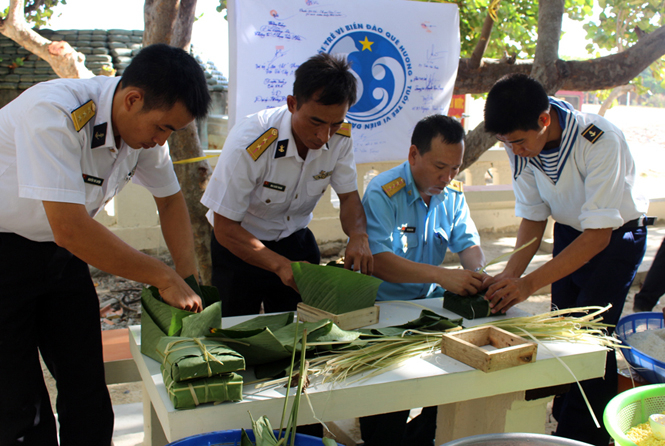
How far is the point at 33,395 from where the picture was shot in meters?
1.62

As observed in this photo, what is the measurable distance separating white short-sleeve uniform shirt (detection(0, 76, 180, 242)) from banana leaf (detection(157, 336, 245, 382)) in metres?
0.51

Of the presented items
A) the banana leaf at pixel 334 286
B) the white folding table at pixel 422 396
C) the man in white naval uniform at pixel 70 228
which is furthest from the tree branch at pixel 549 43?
the man in white naval uniform at pixel 70 228

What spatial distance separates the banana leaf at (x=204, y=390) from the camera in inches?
46.4

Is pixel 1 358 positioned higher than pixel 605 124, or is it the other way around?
pixel 605 124

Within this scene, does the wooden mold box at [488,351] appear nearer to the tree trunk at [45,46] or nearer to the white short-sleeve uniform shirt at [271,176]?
the white short-sleeve uniform shirt at [271,176]

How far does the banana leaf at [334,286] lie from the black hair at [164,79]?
24.3 inches

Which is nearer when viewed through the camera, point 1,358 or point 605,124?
point 1,358

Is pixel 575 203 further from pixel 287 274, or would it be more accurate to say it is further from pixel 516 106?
pixel 287 274

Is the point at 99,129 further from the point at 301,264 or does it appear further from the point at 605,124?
the point at 605,124

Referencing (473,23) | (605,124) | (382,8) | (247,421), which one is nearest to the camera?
(247,421)

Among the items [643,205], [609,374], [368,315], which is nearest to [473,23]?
[643,205]

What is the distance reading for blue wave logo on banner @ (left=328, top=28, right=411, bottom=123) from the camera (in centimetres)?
378

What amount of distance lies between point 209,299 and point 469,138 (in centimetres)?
265

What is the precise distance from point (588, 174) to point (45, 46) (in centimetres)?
417
